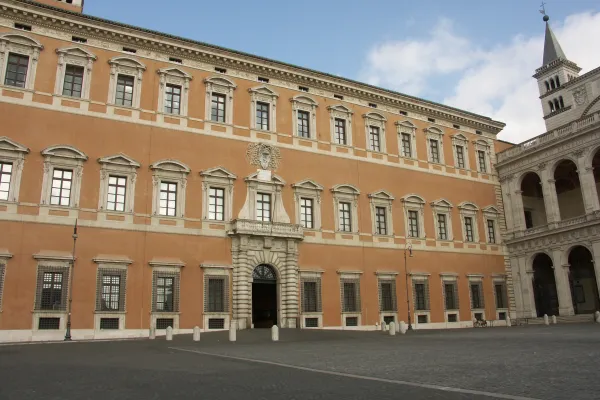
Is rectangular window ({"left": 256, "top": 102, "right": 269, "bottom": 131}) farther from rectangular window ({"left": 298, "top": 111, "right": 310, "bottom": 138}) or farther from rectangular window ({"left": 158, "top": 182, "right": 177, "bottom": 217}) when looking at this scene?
rectangular window ({"left": 158, "top": 182, "right": 177, "bottom": 217})

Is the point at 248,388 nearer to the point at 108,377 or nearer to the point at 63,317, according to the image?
the point at 108,377

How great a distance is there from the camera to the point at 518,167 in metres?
37.4

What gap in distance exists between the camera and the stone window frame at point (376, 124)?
32906mm

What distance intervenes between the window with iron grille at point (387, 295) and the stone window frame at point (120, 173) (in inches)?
595

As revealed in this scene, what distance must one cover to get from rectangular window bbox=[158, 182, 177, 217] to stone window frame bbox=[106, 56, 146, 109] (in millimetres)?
4327

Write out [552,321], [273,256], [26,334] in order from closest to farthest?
[26,334], [273,256], [552,321]

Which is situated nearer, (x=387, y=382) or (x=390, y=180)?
(x=387, y=382)

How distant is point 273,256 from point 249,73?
34.9 feet

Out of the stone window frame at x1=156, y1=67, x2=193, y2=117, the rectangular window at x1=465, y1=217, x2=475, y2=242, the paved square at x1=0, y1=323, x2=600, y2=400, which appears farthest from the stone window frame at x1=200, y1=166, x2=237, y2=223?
the rectangular window at x1=465, y1=217, x2=475, y2=242

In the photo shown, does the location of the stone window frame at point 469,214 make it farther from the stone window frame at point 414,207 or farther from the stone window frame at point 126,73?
the stone window frame at point 126,73

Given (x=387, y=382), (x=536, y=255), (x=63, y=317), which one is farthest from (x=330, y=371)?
(x=536, y=255)

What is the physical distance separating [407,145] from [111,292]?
21.1m

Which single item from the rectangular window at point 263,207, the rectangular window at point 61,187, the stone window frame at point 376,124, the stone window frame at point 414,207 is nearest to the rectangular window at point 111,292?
the rectangular window at point 61,187

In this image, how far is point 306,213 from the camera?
29.4m
